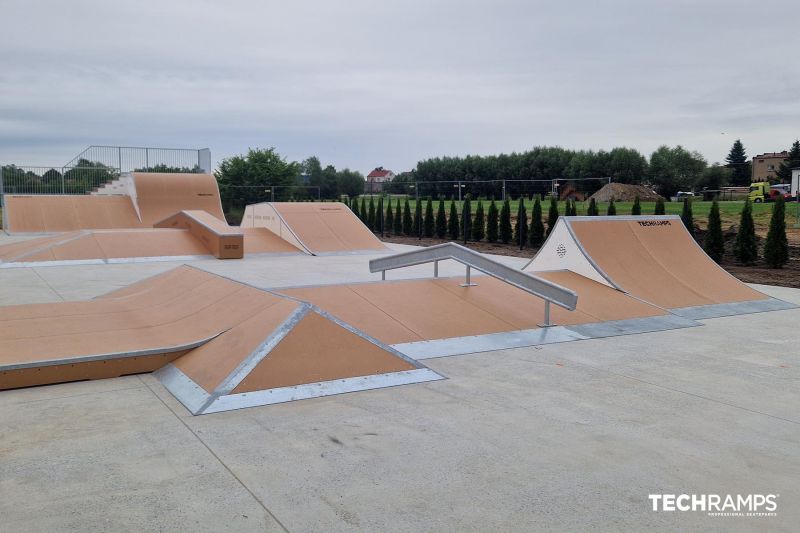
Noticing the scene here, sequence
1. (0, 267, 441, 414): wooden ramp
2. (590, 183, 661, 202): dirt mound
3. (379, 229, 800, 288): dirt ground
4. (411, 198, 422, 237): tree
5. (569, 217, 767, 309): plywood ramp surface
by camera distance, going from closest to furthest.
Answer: (0, 267, 441, 414): wooden ramp < (569, 217, 767, 309): plywood ramp surface < (379, 229, 800, 288): dirt ground < (590, 183, 661, 202): dirt mound < (411, 198, 422, 237): tree

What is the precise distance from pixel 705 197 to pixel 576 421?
3518 centimetres

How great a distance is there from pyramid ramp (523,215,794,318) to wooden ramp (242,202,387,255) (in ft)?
29.3

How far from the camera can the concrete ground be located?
315 cm

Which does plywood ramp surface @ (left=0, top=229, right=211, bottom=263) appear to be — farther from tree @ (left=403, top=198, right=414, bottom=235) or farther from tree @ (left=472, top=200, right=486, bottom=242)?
tree @ (left=403, top=198, right=414, bottom=235)

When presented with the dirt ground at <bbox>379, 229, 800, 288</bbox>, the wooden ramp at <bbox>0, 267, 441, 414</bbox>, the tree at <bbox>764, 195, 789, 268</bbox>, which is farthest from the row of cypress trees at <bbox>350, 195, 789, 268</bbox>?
the wooden ramp at <bbox>0, 267, 441, 414</bbox>

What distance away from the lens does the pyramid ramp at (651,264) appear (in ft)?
30.0

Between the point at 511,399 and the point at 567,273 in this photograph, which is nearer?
the point at 511,399

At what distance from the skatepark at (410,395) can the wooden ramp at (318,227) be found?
29.2 ft

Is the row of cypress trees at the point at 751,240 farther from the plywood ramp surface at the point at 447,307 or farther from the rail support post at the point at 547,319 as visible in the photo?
the rail support post at the point at 547,319

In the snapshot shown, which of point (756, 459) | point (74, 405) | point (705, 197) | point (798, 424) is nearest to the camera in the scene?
point (756, 459)

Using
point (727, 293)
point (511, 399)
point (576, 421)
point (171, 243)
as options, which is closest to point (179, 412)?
point (511, 399)

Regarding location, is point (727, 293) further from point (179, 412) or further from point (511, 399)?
point (179, 412)

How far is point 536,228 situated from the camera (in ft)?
64.3

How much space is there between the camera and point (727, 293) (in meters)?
9.63
